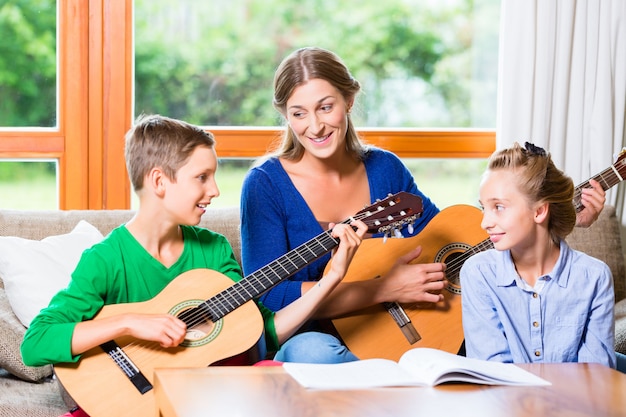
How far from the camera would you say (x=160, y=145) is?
2131mm

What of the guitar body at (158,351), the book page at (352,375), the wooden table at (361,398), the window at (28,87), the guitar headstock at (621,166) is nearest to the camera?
the wooden table at (361,398)

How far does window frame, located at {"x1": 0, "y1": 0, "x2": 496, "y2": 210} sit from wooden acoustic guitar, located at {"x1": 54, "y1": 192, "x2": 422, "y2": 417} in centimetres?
135

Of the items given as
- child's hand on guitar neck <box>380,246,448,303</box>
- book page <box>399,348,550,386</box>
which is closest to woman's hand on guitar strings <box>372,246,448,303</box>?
child's hand on guitar neck <box>380,246,448,303</box>

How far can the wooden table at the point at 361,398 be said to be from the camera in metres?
1.36

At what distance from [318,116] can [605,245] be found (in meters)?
1.25

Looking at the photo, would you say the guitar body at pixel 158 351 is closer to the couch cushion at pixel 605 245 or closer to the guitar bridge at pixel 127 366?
the guitar bridge at pixel 127 366

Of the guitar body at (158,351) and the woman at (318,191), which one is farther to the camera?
the woman at (318,191)

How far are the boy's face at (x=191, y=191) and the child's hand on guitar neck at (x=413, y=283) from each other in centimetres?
53

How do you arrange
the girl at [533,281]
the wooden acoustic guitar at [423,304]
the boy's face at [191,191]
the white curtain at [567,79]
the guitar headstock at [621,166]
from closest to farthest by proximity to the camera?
the girl at [533,281] → the boy's face at [191,191] → the wooden acoustic guitar at [423,304] → the guitar headstock at [621,166] → the white curtain at [567,79]

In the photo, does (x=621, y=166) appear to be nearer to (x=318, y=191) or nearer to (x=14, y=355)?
(x=318, y=191)

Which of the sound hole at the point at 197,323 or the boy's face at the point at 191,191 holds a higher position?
the boy's face at the point at 191,191

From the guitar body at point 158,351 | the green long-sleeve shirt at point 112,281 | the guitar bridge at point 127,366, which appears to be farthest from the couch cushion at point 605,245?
the guitar bridge at point 127,366

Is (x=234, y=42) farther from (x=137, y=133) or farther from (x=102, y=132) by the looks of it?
(x=137, y=133)

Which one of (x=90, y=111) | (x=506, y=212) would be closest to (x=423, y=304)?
(x=506, y=212)
